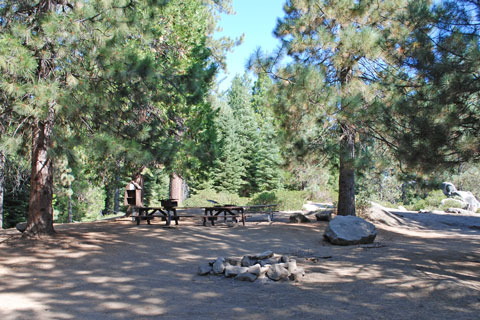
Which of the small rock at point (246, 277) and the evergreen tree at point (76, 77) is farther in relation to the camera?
the evergreen tree at point (76, 77)

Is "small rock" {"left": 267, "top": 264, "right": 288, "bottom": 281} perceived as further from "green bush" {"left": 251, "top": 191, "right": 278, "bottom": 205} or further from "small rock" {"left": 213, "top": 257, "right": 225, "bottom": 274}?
"green bush" {"left": 251, "top": 191, "right": 278, "bottom": 205}

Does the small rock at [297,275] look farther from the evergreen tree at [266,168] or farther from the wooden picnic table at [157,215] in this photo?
the evergreen tree at [266,168]

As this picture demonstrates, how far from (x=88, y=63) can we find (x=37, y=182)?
284 cm

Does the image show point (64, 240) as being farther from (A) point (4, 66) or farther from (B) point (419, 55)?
(B) point (419, 55)

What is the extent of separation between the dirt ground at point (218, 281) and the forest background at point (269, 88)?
1674 millimetres

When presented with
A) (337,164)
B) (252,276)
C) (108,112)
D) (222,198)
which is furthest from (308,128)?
(222,198)

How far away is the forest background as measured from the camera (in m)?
6.50

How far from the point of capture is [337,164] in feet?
43.7

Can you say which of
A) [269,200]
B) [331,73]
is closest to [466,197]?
[269,200]

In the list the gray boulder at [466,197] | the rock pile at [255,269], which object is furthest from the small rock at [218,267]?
the gray boulder at [466,197]

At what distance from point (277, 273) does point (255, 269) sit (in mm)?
363

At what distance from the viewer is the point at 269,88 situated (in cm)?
1115

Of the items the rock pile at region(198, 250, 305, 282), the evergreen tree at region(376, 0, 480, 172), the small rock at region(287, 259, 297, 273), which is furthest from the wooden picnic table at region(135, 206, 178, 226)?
the evergreen tree at region(376, 0, 480, 172)

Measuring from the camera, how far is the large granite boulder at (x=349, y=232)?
883cm
